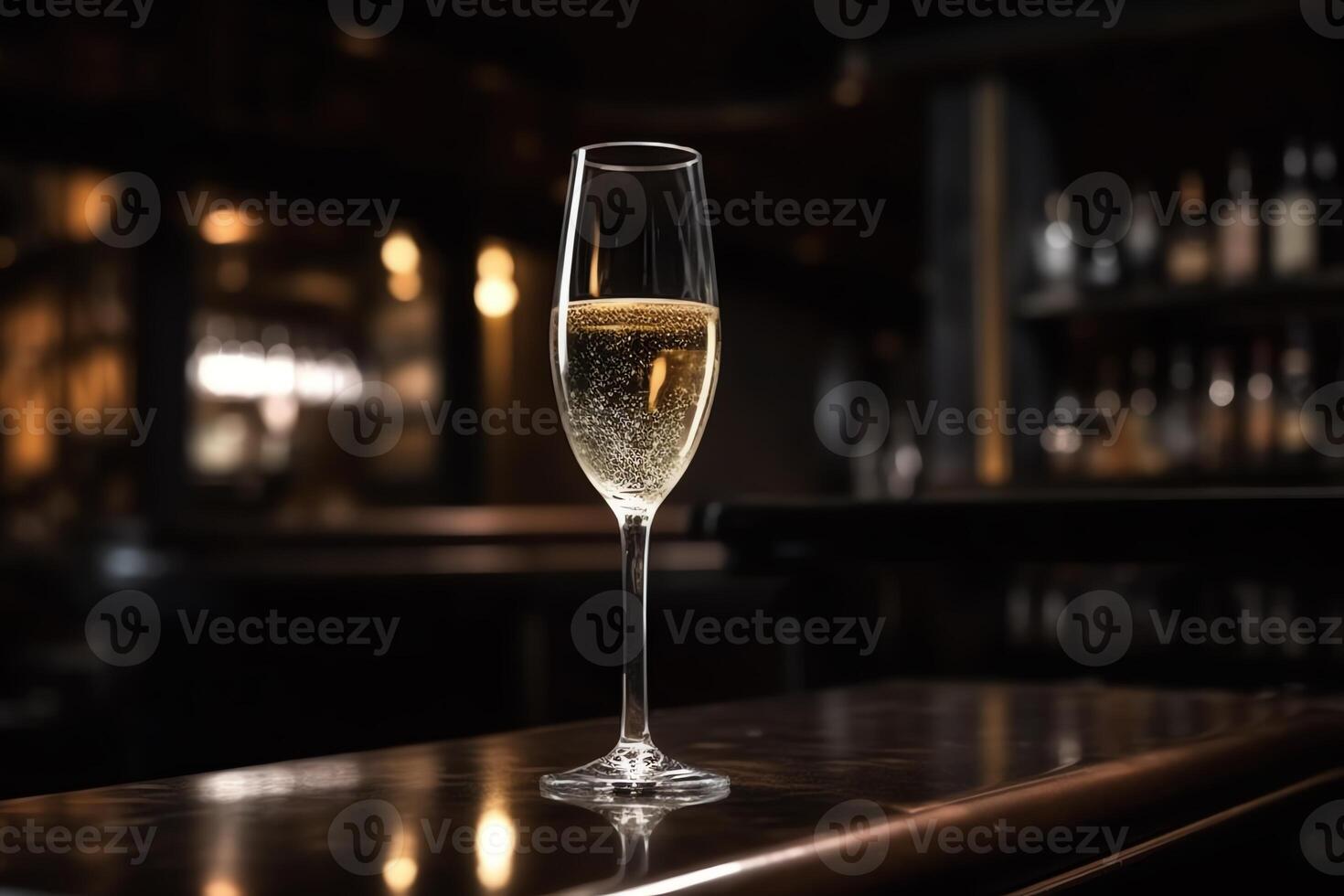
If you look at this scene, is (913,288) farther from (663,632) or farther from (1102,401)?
(663,632)

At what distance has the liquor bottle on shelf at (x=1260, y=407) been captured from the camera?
3664mm

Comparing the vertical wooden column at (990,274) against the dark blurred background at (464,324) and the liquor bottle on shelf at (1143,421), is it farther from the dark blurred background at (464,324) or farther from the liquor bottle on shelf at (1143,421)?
the liquor bottle on shelf at (1143,421)

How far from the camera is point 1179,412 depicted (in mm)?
3830

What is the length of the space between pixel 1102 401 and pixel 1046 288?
13.5 inches

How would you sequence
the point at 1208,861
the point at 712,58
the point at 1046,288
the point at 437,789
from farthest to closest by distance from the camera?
1. the point at 712,58
2. the point at 1046,288
3. the point at 1208,861
4. the point at 437,789

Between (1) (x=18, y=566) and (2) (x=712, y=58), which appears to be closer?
(1) (x=18, y=566)

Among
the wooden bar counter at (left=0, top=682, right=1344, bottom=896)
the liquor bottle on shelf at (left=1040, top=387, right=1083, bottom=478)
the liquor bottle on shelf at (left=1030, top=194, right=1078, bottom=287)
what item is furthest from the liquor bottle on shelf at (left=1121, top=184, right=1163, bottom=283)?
the wooden bar counter at (left=0, top=682, right=1344, bottom=896)

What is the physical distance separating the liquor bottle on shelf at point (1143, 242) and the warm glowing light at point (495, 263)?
247 centimetres

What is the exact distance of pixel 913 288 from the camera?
7.15m

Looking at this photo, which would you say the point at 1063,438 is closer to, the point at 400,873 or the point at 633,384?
the point at 633,384

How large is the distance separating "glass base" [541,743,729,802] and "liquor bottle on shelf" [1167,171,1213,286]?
3334 mm

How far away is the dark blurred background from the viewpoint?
340 centimetres

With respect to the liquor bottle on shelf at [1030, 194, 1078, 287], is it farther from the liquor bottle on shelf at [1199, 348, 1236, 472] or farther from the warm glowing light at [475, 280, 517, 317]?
the warm glowing light at [475, 280, 517, 317]

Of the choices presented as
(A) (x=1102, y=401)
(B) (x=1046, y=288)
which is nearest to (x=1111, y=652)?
(A) (x=1102, y=401)
